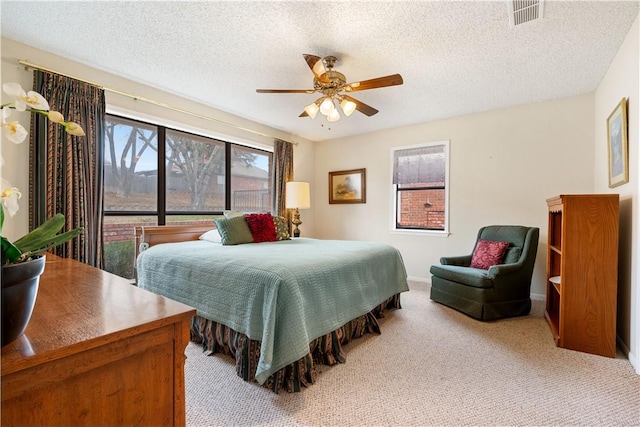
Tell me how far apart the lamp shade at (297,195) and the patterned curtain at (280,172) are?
339 millimetres

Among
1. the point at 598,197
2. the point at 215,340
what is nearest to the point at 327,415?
the point at 215,340

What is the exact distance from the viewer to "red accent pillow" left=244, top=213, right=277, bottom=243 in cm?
329

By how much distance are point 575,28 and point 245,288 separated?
9.96 feet

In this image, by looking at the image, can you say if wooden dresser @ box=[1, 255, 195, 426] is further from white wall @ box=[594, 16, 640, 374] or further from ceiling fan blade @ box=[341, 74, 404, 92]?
white wall @ box=[594, 16, 640, 374]

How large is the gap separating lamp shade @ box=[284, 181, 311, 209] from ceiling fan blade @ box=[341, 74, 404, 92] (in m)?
2.11

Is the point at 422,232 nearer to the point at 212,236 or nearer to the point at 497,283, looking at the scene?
the point at 497,283

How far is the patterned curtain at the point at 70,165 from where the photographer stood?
8.15 feet

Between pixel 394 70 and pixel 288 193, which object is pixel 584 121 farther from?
pixel 288 193

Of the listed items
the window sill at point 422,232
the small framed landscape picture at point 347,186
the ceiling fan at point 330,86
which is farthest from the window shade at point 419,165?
the ceiling fan at point 330,86

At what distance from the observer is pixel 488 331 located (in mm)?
2619

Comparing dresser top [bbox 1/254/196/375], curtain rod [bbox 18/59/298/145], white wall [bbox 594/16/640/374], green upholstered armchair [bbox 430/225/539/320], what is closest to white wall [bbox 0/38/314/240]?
curtain rod [bbox 18/59/298/145]

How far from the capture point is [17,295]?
62 centimetres

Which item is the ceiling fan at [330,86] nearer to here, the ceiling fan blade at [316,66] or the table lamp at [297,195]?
the ceiling fan blade at [316,66]

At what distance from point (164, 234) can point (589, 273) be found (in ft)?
13.1
